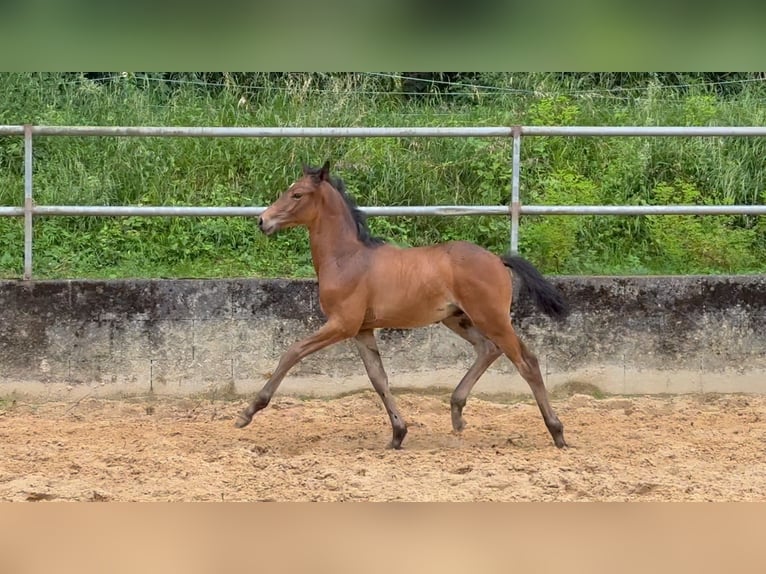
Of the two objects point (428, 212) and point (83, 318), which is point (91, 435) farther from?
point (428, 212)

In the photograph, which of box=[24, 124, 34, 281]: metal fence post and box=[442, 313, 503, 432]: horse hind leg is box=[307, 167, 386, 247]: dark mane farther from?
box=[24, 124, 34, 281]: metal fence post

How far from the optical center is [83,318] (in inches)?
290

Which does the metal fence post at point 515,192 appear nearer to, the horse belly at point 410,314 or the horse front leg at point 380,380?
the horse belly at point 410,314

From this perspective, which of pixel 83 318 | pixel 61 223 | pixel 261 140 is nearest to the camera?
pixel 83 318

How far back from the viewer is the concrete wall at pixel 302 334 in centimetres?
737

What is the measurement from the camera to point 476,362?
6.47m

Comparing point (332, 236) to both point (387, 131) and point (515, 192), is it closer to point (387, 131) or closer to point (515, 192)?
point (387, 131)

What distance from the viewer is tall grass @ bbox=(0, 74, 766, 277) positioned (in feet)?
27.8

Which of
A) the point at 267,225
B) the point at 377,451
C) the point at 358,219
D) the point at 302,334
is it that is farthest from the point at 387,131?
the point at 377,451

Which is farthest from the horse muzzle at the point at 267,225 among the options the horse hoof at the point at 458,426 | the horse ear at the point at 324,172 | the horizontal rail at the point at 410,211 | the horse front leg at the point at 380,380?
the horse hoof at the point at 458,426

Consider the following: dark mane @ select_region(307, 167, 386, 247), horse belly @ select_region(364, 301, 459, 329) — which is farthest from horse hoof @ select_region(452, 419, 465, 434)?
dark mane @ select_region(307, 167, 386, 247)
